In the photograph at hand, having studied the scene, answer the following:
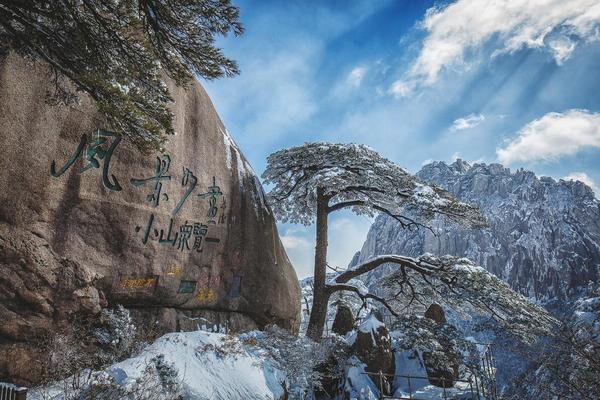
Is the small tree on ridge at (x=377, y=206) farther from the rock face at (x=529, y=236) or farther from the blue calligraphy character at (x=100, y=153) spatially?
the rock face at (x=529, y=236)

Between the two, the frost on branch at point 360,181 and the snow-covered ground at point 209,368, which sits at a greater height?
the frost on branch at point 360,181

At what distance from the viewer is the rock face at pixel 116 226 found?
508 centimetres

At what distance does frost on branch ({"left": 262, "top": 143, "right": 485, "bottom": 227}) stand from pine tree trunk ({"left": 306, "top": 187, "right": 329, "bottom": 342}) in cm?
43

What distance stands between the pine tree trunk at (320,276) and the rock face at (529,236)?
188ft

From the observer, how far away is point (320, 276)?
428 inches

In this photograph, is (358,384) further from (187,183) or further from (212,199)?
(187,183)

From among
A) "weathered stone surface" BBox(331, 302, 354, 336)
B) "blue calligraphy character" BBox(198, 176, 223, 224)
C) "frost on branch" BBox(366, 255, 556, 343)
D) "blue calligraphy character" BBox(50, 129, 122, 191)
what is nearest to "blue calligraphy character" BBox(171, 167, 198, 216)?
"blue calligraphy character" BBox(198, 176, 223, 224)

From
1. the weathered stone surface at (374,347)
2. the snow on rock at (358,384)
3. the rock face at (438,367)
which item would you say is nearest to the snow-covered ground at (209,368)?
the snow on rock at (358,384)

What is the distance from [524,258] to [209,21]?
73641 mm

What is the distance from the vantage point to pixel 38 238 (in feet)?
17.2

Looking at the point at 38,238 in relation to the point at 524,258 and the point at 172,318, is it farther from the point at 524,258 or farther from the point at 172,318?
the point at 524,258

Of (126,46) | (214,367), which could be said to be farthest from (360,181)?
(126,46)

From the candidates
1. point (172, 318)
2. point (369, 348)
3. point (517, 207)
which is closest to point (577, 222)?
point (517, 207)

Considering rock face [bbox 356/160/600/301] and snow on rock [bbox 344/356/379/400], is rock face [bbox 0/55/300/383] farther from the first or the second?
rock face [bbox 356/160/600/301]
